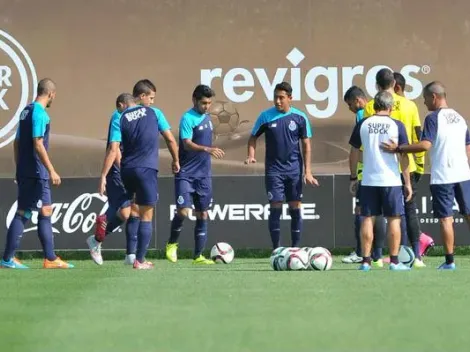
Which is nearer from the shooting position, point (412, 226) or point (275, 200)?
point (412, 226)

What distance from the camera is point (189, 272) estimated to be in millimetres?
12211

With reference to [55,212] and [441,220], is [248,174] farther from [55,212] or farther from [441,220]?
[441,220]

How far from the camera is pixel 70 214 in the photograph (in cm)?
1742

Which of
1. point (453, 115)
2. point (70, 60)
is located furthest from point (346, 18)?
point (453, 115)

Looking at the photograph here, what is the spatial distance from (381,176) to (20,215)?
12.9 ft

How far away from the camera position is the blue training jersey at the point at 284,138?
1504 cm

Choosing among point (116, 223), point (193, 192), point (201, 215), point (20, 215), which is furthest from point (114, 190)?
point (20, 215)

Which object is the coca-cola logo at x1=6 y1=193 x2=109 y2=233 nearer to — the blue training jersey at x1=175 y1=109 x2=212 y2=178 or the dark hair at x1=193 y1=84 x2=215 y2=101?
the blue training jersey at x1=175 y1=109 x2=212 y2=178

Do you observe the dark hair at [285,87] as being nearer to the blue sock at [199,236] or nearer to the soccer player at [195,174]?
the soccer player at [195,174]

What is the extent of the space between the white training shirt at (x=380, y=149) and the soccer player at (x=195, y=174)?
3039mm

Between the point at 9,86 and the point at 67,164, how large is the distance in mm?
1398

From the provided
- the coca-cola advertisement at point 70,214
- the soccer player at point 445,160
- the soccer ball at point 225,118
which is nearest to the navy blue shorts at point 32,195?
the coca-cola advertisement at point 70,214

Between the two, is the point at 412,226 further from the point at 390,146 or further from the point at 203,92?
the point at 203,92

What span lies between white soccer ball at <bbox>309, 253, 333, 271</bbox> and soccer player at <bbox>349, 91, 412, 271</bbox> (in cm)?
47
